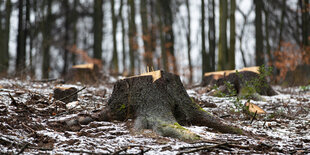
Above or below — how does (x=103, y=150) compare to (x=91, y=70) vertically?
below

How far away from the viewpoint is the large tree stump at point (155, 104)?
11.2ft

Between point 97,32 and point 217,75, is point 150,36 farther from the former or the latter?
point 217,75

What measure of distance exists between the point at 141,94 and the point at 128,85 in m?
0.25

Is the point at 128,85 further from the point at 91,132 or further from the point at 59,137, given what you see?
the point at 59,137

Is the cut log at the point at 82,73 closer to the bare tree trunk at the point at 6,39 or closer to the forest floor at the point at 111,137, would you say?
the forest floor at the point at 111,137

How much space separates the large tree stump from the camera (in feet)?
11.2

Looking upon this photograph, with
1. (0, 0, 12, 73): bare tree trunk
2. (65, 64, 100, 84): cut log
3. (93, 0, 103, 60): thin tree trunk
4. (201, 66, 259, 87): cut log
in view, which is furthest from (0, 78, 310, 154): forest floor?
(0, 0, 12, 73): bare tree trunk

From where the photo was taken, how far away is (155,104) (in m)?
3.44

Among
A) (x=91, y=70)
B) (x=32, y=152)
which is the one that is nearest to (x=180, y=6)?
(x=91, y=70)

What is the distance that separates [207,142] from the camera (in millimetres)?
2693

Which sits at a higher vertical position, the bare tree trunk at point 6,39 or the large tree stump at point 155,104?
the bare tree trunk at point 6,39

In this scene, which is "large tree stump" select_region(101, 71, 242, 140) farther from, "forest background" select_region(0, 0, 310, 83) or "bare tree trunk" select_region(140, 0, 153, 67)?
"bare tree trunk" select_region(140, 0, 153, 67)

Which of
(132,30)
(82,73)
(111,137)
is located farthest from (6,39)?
(111,137)

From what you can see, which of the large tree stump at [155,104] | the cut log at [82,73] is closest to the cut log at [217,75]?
the large tree stump at [155,104]
